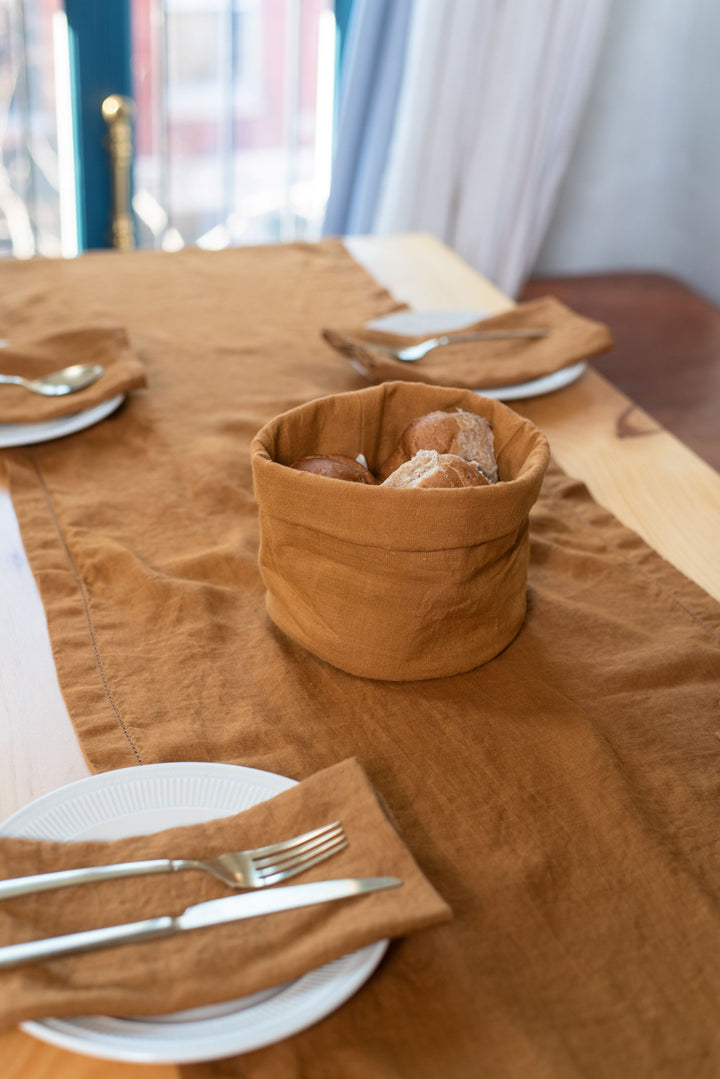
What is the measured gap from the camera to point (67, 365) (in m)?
0.98

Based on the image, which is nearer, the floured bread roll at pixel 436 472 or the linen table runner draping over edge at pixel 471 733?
the linen table runner draping over edge at pixel 471 733

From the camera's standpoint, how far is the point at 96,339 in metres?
1.00

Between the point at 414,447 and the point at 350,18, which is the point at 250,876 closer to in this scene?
the point at 414,447

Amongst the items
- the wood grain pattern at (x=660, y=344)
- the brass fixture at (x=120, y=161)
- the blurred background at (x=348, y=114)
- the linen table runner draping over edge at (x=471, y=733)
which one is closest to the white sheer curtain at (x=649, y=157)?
the blurred background at (x=348, y=114)

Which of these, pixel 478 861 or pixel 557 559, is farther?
pixel 557 559

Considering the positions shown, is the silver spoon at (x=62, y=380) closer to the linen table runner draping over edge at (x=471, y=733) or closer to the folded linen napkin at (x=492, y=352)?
the linen table runner draping over edge at (x=471, y=733)

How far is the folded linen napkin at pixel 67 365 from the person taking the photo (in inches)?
35.6

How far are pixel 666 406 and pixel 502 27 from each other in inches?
42.4

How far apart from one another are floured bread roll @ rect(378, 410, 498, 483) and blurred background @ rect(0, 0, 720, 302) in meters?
1.81

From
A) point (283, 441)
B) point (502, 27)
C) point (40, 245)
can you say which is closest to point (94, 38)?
point (40, 245)

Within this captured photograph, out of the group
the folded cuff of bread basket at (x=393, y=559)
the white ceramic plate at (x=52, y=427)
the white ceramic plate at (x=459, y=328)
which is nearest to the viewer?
the folded cuff of bread basket at (x=393, y=559)

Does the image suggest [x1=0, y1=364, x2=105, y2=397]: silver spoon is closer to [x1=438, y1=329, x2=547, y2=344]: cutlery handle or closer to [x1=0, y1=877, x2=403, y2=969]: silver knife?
[x1=438, y1=329, x2=547, y2=344]: cutlery handle

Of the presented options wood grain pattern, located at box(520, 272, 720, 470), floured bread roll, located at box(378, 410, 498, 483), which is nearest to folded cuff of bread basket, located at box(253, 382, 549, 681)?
floured bread roll, located at box(378, 410, 498, 483)

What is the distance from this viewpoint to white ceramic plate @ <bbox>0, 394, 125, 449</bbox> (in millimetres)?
884
